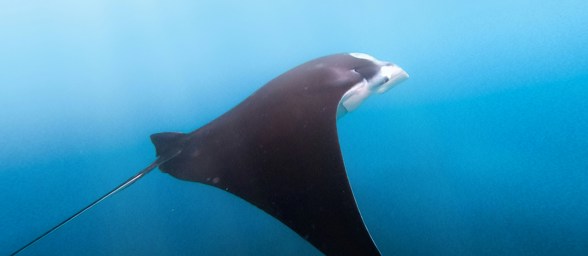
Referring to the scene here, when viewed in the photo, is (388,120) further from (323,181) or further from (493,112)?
(323,181)

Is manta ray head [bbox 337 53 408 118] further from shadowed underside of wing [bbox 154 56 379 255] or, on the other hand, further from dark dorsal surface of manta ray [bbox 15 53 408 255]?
shadowed underside of wing [bbox 154 56 379 255]

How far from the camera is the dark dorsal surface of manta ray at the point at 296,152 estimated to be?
1263 millimetres

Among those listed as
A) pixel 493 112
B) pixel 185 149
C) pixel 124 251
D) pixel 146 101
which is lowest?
pixel 493 112

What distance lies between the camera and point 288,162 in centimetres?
152

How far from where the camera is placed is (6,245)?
164 inches

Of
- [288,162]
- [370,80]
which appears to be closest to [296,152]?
[288,162]

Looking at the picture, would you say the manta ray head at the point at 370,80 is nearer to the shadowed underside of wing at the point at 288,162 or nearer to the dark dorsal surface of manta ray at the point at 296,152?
the dark dorsal surface of manta ray at the point at 296,152

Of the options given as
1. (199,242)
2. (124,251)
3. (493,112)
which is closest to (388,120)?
(493,112)

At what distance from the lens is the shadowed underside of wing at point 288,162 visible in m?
1.24

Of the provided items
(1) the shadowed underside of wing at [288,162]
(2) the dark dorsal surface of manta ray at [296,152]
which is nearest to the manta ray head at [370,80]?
(2) the dark dorsal surface of manta ray at [296,152]

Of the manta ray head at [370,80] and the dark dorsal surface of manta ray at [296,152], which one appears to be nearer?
the dark dorsal surface of manta ray at [296,152]

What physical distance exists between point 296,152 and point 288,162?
0.07m

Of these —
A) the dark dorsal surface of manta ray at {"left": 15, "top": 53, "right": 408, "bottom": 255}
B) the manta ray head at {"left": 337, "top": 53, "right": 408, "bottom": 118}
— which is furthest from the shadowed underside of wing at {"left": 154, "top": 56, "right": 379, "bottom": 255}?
the manta ray head at {"left": 337, "top": 53, "right": 408, "bottom": 118}

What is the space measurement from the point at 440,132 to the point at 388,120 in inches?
33.1
